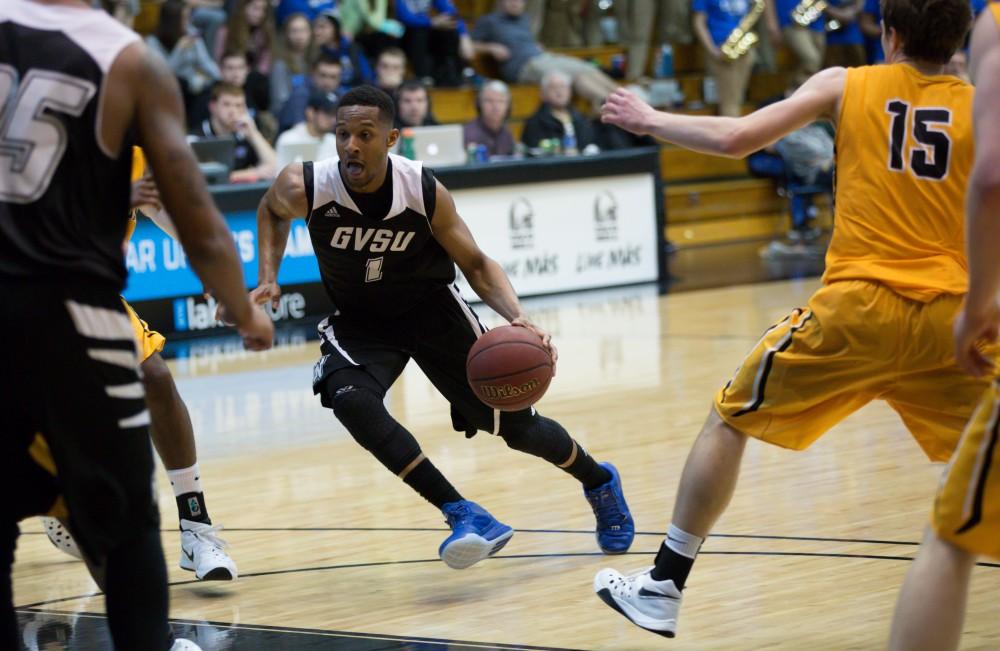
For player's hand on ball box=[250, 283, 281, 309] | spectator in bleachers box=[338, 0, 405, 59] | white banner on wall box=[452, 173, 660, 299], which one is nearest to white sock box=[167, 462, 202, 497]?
player's hand on ball box=[250, 283, 281, 309]

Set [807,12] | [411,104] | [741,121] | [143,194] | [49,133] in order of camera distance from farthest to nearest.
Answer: [807,12] → [411,104] → [741,121] → [143,194] → [49,133]

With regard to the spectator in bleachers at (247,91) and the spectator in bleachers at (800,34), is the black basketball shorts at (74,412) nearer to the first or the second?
the spectator in bleachers at (247,91)

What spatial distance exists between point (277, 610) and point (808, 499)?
2.22 metres

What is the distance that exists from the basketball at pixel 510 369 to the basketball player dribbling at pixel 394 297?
0.20ft

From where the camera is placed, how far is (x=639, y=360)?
944 centimetres

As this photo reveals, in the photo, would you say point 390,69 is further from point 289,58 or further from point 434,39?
point 434,39

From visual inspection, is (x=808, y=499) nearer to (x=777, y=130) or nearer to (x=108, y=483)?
(x=777, y=130)

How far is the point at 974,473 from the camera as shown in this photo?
2.96 meters

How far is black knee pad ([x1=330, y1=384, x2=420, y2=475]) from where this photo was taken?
4.91 metres

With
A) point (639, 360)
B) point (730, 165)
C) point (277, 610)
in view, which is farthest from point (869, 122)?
point (730, 165)

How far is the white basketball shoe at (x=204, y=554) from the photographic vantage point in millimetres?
4906

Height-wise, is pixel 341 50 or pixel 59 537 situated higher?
pixel 341 50

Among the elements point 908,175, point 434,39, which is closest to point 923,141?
point 908,175

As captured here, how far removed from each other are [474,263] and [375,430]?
2.17ft
